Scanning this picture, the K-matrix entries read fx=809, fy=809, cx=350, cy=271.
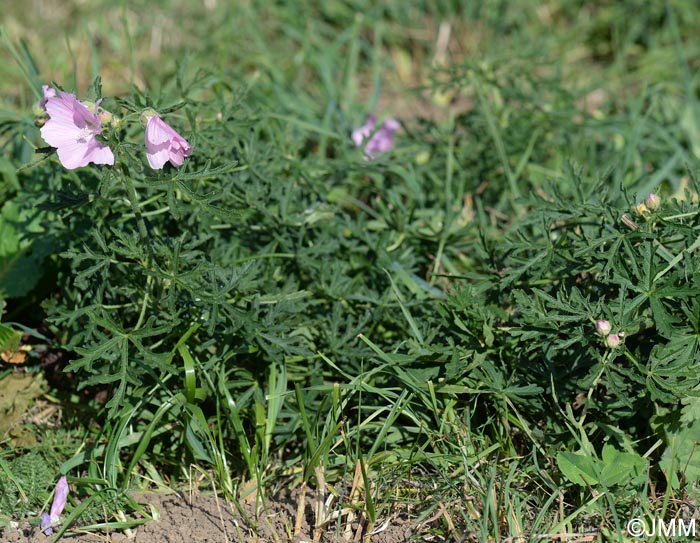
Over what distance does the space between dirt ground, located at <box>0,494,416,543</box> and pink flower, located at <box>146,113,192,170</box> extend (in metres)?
0.94

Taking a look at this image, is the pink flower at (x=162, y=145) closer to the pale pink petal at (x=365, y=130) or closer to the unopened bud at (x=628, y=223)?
the unopened bud at (x=628, y=223)

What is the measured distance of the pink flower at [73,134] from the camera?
78.4 inches

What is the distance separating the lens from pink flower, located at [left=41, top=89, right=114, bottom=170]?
199 centimetres

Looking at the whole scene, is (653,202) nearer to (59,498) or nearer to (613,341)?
(613,341)

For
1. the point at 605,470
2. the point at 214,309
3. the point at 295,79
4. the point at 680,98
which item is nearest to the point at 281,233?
the point at 214,309

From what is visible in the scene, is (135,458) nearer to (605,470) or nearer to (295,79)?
(605,470)

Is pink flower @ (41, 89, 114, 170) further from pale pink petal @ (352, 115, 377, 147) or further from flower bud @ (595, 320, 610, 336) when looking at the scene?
pale pink petal @ (352, 115, 377, 147)

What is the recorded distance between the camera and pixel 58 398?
2670 mm

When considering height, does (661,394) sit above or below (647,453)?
above

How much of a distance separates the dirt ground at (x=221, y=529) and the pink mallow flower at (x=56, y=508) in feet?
0.10

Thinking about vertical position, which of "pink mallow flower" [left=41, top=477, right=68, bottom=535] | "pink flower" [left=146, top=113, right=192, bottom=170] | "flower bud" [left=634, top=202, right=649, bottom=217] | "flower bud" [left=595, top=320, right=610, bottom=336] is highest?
"pink flower" [left=146, top=113, right=192, bottom=170]

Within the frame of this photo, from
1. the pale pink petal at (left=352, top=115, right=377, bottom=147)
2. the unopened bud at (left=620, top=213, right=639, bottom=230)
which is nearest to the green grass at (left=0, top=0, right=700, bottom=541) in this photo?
the unopened bud at (left=620, top=213, right=639, bottom=230)

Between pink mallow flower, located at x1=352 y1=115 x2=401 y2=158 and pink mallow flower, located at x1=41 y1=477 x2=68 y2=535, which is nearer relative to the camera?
pink mallow flower, located at x1=41 y1=477 x2=68 y2=535

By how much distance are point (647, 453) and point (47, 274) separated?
202 cm
